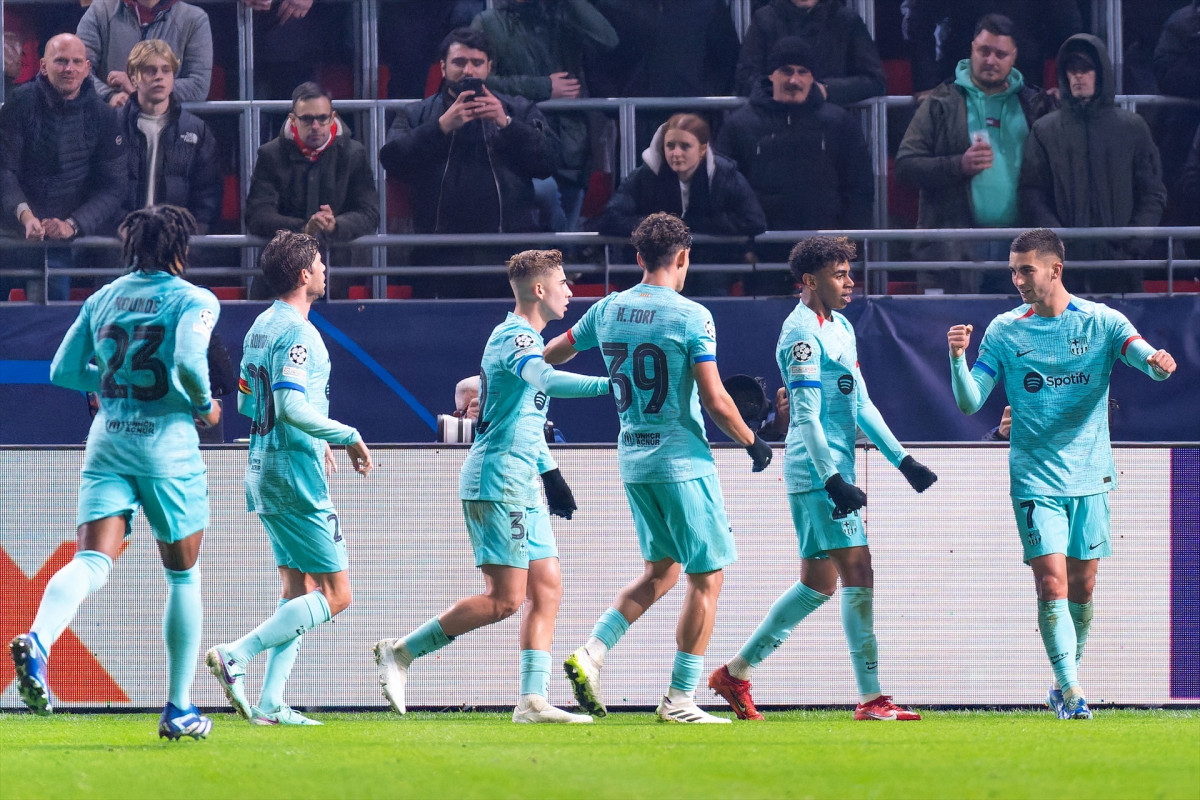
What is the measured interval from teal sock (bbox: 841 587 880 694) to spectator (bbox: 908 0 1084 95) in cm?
610

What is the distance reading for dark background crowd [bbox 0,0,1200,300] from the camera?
1052cm

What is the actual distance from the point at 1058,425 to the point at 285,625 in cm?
356

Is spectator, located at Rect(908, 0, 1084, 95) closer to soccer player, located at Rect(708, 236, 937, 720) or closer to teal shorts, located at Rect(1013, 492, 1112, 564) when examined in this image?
soccer player, located at Rect(708, 236, 937, 720)

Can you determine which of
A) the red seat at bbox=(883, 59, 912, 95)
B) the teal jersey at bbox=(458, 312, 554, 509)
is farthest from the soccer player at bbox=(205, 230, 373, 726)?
the red seat at bbox=(883, 59, 912, 95)

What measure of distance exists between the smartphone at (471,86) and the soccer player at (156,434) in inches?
203

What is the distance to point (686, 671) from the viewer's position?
21.4 ft

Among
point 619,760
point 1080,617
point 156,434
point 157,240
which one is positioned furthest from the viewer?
point 1080,617

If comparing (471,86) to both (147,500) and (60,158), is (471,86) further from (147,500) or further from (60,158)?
(147,500)

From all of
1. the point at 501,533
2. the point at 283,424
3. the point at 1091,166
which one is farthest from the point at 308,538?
the point at 1091,166

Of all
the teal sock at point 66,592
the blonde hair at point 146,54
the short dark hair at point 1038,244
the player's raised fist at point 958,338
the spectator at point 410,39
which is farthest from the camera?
the spectator at point 410,39

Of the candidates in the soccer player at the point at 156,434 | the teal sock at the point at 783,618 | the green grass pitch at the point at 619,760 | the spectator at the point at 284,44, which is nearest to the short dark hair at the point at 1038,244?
the teal sock at the point at 783,618

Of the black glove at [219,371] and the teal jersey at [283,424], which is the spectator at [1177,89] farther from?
the teal jersey at [283,424]

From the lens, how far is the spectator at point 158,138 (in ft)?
34.9

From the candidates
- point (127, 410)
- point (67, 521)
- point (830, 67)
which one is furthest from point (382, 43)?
point (127, 410)
